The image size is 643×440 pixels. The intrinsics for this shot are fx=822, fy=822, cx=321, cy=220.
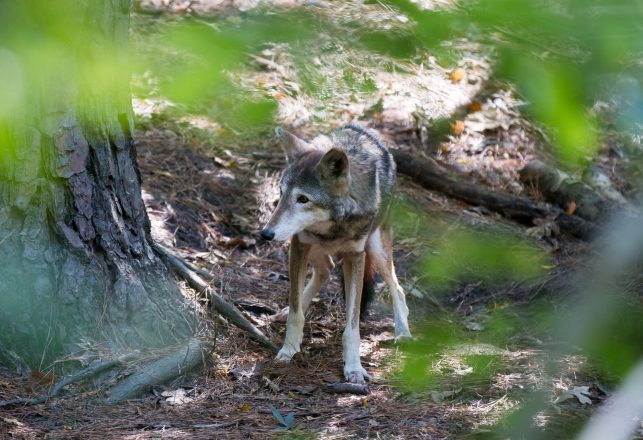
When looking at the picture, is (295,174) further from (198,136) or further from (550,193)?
(550,193)

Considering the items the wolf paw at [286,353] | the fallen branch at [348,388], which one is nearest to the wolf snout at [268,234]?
the wolf paw at [286,353]

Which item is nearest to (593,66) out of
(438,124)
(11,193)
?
(11,193)

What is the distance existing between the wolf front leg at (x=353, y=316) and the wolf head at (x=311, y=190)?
425 millimetres

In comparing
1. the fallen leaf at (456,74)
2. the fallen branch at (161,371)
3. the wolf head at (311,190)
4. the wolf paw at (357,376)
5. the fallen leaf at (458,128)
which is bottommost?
the wolf paw at (357,376)

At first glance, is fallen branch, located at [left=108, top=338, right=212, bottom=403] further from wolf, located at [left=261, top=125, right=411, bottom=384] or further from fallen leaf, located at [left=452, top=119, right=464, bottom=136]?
fallen leaf, located at [left=452, top=119, right=464, bottom=136]

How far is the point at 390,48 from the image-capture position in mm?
1705

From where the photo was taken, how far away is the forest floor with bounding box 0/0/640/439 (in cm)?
292

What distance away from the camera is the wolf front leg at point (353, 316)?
588 centimetres

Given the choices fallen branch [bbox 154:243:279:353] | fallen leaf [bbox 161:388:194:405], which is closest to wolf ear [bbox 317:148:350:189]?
fallen branch [bbox 154:243:279:353]

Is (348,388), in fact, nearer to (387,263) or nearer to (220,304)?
(220,304)

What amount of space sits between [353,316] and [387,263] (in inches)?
40.6

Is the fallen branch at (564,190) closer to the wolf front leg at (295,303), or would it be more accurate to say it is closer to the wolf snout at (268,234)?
the wolf front leg at (295,303)

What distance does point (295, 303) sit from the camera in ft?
20.5

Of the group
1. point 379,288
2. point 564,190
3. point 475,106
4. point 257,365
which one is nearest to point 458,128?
point 564,190
